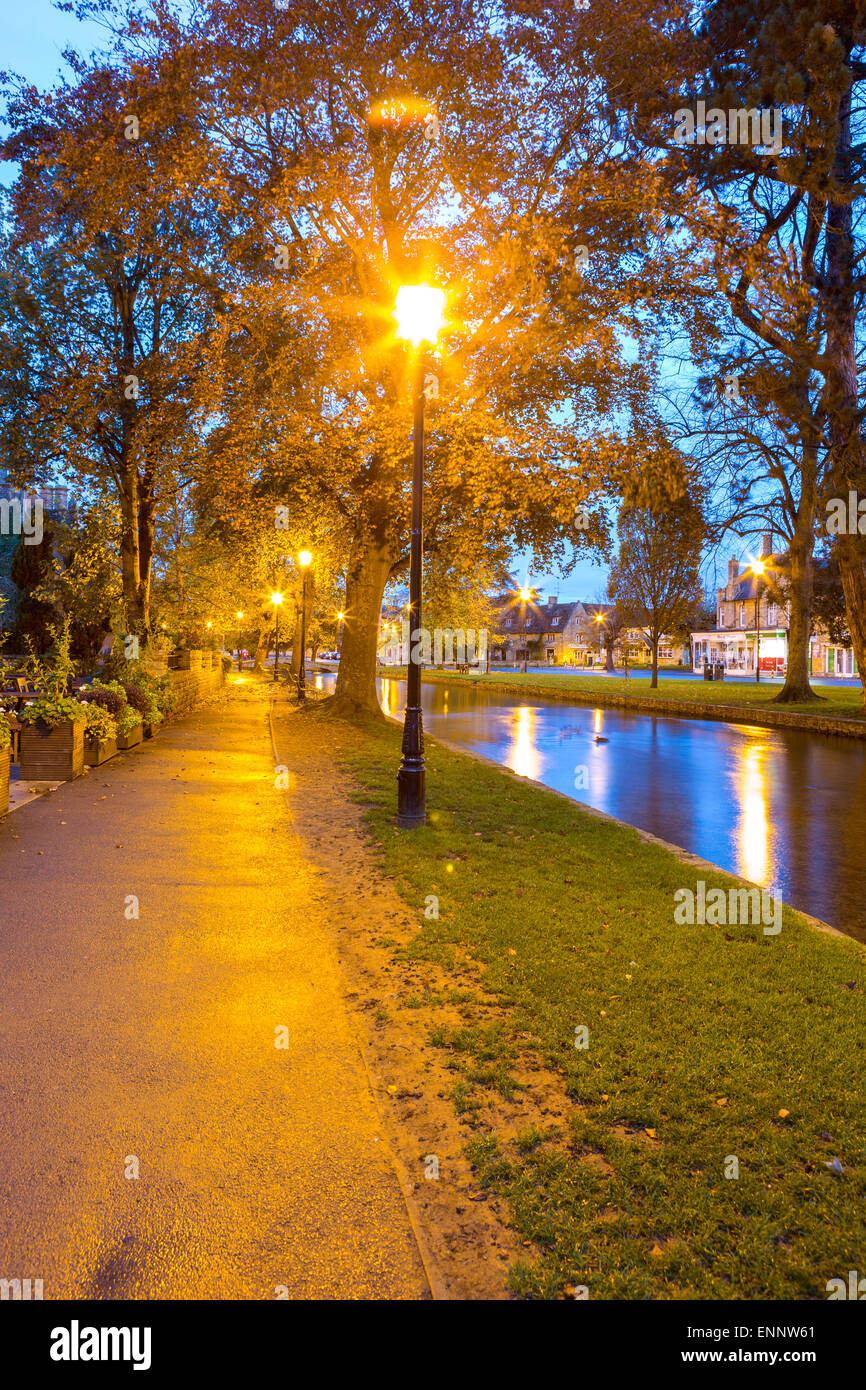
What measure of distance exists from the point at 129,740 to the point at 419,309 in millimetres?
9541

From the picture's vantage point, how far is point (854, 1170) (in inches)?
116

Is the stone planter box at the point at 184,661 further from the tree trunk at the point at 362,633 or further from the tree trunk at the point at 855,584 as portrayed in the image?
the tree trunk at the point at 855,584

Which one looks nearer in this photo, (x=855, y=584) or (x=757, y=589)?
(x=855, y=584)

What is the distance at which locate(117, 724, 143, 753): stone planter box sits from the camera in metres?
14.2

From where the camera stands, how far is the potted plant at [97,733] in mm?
12180

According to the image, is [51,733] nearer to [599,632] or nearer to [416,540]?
[416,540]

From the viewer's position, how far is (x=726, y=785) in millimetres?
13070

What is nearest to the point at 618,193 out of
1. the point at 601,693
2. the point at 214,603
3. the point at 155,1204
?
the point at 155,1204

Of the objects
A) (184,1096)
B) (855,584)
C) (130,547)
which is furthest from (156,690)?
(855,584)

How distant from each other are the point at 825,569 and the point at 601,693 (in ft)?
52.3

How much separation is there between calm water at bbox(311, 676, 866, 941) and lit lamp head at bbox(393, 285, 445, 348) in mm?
6529

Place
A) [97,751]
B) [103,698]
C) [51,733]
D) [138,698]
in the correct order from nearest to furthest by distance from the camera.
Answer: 1. [51,733]
2. [97,751]
3. [103,698]
4. [138,698]

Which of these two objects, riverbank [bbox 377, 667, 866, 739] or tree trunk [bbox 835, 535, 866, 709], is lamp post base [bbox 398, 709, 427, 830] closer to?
riverbank [bbox 377, 667, 866, 739]

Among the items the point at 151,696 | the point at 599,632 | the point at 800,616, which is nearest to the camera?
the point at 151,696
